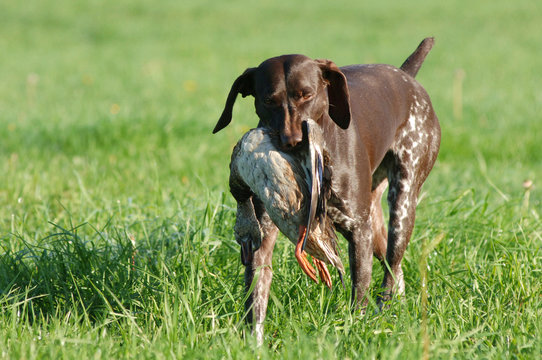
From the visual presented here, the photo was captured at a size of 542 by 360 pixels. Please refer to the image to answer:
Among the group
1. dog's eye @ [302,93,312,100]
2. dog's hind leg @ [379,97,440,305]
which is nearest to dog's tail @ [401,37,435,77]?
dog's hind leg @ [379,97,440,305]

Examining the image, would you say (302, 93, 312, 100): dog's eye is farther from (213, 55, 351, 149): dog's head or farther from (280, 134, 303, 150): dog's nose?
(280, 134, 303, 150): dog's nose

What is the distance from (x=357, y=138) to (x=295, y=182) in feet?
3.10

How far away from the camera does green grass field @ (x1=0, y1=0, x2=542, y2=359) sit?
2.97 m

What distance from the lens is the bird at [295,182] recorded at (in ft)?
8.81

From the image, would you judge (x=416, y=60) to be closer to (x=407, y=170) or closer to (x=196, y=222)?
(x=407, y=170)

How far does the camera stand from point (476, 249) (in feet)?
13.4

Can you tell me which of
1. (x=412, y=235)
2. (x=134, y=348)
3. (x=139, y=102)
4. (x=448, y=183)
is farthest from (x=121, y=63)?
(x=134, y=348)

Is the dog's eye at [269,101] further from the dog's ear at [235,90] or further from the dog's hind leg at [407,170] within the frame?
the dog's hind leg at [407,170]

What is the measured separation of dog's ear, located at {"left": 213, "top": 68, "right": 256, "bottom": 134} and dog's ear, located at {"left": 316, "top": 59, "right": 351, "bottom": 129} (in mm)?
344

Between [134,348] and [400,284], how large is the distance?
1.64 m

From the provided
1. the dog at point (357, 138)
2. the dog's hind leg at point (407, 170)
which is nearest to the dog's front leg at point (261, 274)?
the dog at point (357, 138)

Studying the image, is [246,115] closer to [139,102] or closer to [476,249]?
[139,102]

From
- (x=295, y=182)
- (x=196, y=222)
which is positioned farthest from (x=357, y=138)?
(x=196, y=222)

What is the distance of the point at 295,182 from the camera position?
273 cm
